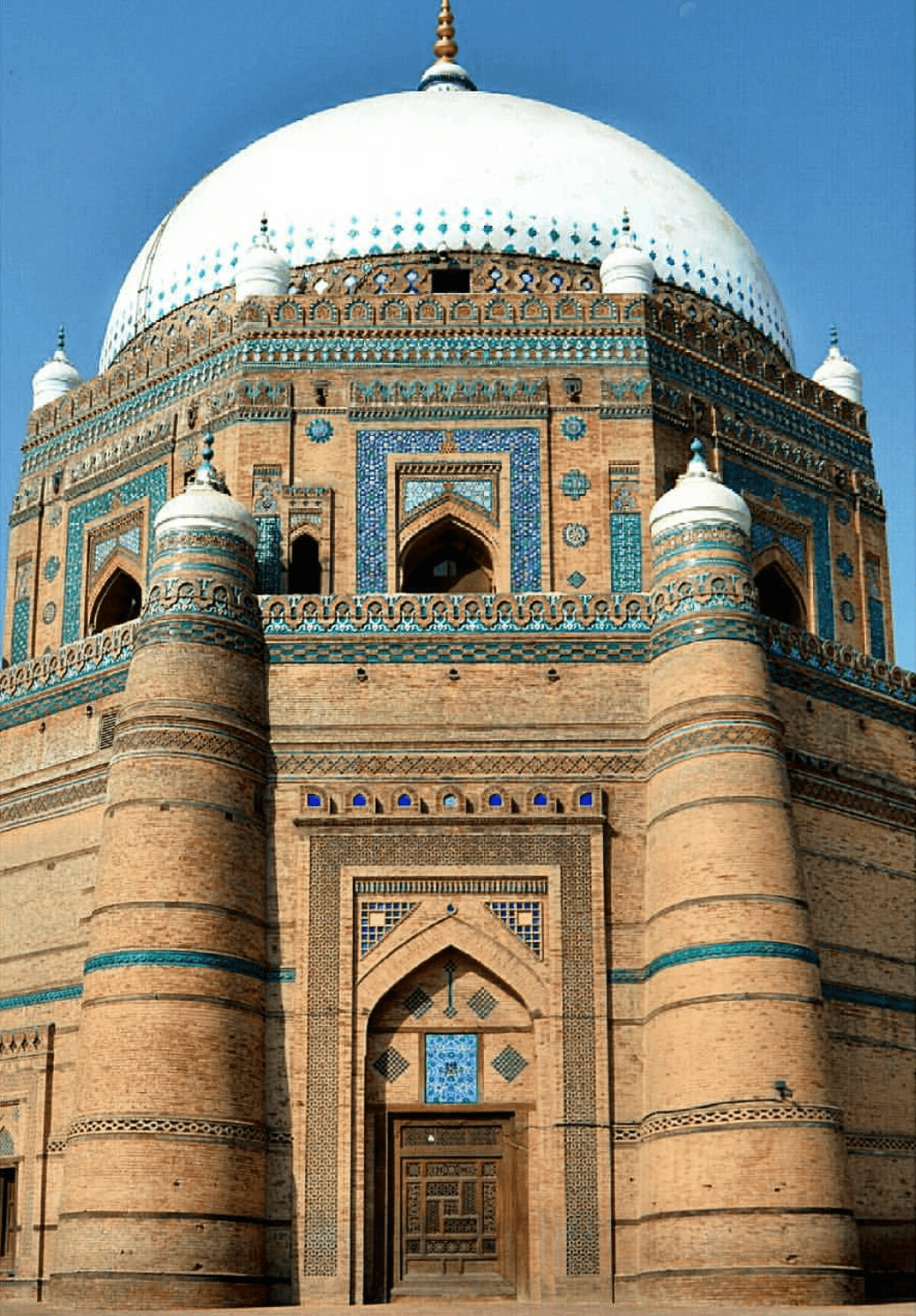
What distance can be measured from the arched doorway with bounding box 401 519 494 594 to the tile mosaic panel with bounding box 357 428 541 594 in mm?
276

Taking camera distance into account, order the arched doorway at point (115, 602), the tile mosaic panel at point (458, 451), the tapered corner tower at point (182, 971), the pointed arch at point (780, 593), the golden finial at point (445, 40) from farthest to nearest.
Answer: the golden finial at point (445, 40), the arched doorway at point (115, 602), the pointed arch at point (780, 593), the tile mosaic panel at point (458, 451), the tapered corner tower at point (182, 971)

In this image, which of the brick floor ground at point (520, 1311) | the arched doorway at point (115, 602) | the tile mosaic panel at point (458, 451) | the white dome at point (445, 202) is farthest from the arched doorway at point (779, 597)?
the brick floor ground at point (520, 1311)

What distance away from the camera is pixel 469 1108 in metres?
11.5

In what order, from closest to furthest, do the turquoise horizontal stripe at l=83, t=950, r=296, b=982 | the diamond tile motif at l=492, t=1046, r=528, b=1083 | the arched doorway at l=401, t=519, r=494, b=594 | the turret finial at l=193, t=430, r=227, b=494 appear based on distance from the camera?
the turquoise horizontal stripe at l=83, t=950, r=296, b=982
the diamond tile motif at l=492, t=1046, r=528, b=1083
the turret finial at l=193, t=430, r=227, b=494
the arched doorway at l=401, t=519, r=494, b=594

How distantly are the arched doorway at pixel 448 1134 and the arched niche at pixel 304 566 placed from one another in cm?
282

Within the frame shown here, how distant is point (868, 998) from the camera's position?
40.9 feet

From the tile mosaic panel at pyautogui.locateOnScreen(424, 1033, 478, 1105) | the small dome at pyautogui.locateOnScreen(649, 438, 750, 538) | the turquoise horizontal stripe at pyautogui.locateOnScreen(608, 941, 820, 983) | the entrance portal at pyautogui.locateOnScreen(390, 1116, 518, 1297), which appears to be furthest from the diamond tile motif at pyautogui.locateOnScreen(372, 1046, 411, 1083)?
the small dome at pyautogui.locateOnScreen(649, 438, 750, 538)

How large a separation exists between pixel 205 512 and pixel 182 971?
110 inches

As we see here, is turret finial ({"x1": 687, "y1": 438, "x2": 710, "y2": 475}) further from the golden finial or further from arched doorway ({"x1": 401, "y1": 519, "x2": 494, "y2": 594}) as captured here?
the golden finial

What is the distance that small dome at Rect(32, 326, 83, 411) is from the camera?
1574 cm

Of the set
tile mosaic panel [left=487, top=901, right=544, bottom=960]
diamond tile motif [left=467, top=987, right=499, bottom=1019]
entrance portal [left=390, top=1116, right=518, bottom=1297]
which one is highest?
tile mosaic panel [left=487, top=901, right=544, bottom=960]

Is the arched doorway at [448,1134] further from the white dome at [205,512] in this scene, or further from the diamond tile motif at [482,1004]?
the white dome at [205,512]

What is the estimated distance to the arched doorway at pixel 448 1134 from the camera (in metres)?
11.3

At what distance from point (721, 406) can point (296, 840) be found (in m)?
4.48
